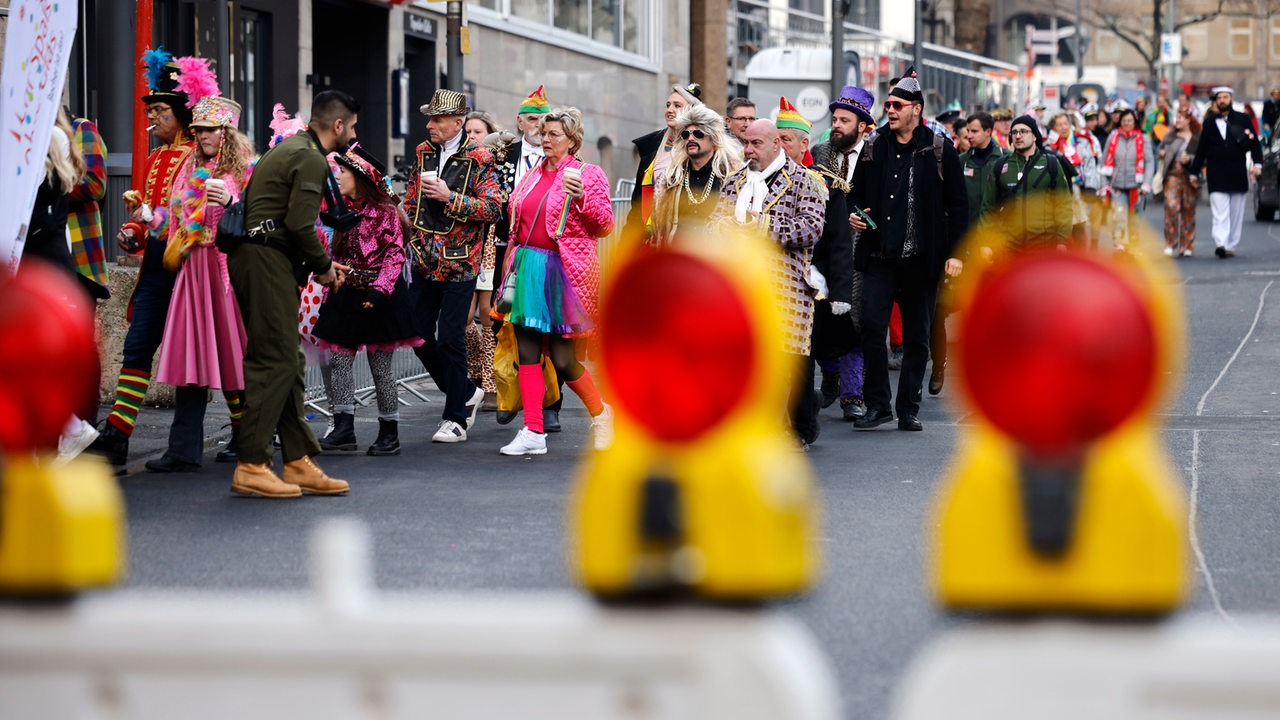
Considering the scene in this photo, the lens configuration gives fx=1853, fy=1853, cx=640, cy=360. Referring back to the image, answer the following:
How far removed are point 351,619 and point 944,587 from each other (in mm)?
533

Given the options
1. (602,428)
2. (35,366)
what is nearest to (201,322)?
(602,428)

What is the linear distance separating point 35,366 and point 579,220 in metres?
7.85

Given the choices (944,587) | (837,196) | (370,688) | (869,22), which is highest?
(869,22)

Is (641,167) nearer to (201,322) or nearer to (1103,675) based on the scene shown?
(201,322)

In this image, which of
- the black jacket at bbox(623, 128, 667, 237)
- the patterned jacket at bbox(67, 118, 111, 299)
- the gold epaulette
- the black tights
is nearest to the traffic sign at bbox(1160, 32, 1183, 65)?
the black jacket at bbox(623, 128, 667, 237)

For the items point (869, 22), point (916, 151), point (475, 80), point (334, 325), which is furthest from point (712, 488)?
point (869, 22)

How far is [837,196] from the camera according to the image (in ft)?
32.2

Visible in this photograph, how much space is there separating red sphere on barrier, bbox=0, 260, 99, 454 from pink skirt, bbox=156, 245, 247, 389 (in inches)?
271

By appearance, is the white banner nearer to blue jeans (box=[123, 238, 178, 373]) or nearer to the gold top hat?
blue jeans (box=[123, 238, 178, 373])

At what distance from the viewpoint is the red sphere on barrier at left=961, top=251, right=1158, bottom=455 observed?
1487 millimetres

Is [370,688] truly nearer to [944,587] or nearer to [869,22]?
[944,587]

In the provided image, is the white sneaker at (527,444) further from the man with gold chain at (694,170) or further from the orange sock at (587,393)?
the man with gold chain at (694,170)

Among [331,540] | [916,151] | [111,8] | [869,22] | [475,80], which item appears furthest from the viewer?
[869,22]

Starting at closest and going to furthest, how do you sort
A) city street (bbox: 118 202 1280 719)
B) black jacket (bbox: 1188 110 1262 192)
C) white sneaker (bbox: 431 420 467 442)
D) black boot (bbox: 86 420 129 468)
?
city street (bbox: 118 202 1280 719) < black boot (bbox: 86 420 129 468) < white sneaker (bbox: 431 420 467 442) < black jacket (bbox: 1188 110 1262 192)
